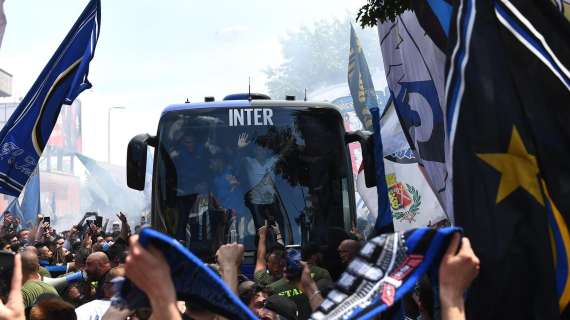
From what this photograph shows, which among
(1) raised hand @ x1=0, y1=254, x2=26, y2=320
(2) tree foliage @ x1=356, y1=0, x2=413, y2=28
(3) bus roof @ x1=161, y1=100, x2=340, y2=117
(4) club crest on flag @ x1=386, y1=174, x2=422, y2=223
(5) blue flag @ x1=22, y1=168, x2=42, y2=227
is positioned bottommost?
(5) blue flag @ x1=22, y1=168, x2=42, y2=227

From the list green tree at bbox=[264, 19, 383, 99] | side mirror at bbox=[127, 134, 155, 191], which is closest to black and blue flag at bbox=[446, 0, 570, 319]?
side mirror at bbox=[127, 134, 155, 191]

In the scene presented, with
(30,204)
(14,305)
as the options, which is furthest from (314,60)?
(14,305)

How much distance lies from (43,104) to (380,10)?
4.45 metres

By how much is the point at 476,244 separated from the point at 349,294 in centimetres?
155

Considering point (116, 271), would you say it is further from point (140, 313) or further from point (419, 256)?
point (419, 256)

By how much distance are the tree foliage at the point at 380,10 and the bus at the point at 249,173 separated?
1.12 metres

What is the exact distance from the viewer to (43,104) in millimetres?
10156

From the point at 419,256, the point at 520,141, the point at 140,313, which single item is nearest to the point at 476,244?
the point at 520,141

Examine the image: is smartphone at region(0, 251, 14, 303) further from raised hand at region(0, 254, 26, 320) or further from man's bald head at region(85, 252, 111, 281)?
man's bald head at region(85, 252, 111, 281)

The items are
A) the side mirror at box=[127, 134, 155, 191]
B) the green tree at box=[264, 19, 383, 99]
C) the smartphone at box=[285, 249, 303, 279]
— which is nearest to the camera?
the smartphone at box=[285, 249, 303, 279]

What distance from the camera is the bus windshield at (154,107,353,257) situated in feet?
27.4

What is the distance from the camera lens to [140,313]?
4.18m

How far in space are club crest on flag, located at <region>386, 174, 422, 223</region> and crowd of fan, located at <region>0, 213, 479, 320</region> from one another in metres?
6.57

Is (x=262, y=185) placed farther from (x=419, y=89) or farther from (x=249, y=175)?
(x=419, y=89)
